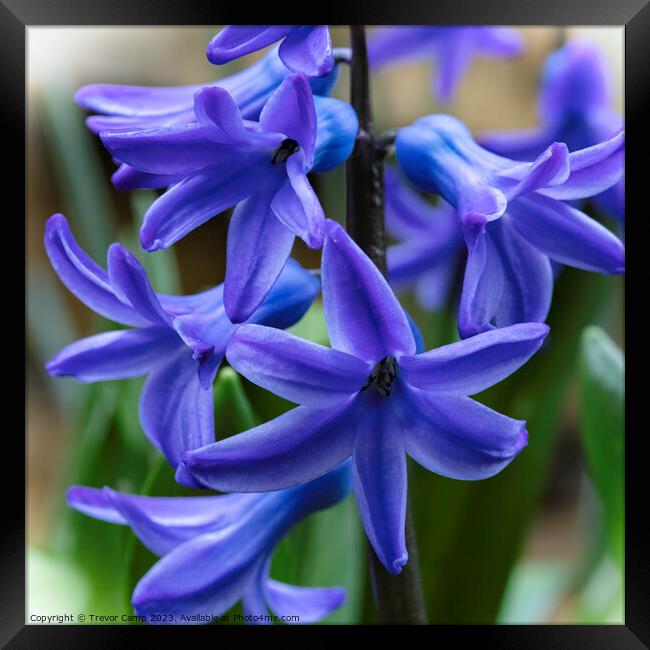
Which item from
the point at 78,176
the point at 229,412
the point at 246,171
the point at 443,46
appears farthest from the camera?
the point at 78,176

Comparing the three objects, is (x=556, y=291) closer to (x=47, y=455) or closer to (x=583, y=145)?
(x=583, y=145)

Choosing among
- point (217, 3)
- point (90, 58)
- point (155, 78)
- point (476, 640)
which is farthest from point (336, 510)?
point (155, 78)

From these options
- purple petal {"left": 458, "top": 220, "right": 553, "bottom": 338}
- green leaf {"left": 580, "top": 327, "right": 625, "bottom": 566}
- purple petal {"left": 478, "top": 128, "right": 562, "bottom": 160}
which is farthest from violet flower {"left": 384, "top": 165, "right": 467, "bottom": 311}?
purple petal {"left": 458, "top": 220, "right": 553, "bottom": 338}

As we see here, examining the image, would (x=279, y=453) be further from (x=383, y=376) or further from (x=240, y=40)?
(x=240, y=40)

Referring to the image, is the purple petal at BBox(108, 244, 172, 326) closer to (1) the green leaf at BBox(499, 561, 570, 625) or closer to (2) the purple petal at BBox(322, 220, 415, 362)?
(2) the purple petal at BBox(322, 220, 415, 362)

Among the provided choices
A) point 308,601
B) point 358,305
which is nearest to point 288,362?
point 358,305

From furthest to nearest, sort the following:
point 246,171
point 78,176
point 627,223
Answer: point 78,176 < point 627,223 < point 246,171

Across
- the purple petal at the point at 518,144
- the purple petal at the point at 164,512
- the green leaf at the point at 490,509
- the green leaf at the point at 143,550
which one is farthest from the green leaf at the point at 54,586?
the purple petal at the point at 518,144

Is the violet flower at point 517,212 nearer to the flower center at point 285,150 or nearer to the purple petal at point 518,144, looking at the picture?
the flower center at point 285,150
